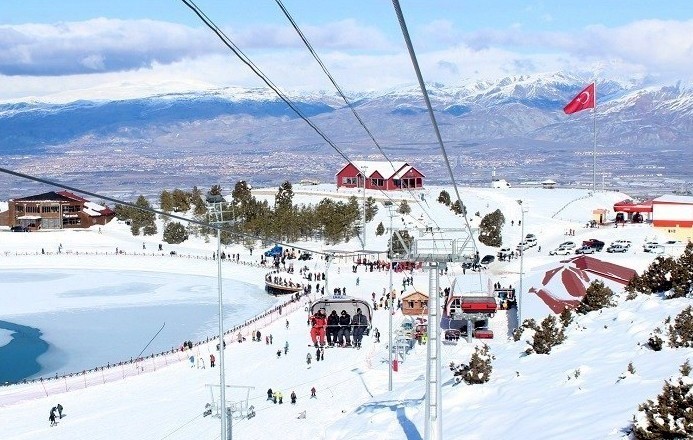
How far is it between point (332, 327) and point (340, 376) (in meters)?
3.03

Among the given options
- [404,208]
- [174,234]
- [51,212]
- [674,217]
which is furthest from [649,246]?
[51,212]

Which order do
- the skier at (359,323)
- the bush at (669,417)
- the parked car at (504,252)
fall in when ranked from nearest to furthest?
1. the bush at (669,417)
2. the skier at (359,323)
3. the parked car at (504,252)

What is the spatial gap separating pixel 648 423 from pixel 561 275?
24850mm

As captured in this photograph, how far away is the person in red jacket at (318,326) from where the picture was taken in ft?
106

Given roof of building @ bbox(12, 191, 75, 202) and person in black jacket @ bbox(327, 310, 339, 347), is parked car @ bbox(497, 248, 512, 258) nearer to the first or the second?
person in black jacket @ bbox(327, 310, 339, 347)

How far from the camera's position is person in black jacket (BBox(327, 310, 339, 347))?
32487 millimetres

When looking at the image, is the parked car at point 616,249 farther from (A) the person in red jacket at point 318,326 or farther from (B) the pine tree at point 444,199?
(B) the pine tree at point 444,199

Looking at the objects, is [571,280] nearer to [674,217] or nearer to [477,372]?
[477,372]

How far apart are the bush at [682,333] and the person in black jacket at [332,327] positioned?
1572 centimetres

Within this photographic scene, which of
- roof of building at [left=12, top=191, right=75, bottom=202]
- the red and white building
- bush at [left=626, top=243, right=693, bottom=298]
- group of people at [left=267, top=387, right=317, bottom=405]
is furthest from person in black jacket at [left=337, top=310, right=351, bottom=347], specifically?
roof of building at [left=12, top=191, right=75, bottom=202]

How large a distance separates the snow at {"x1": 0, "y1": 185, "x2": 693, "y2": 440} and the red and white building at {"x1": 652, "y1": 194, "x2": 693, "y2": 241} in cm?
172

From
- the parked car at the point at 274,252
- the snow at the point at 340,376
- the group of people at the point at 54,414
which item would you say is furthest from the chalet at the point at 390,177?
the group of people at the point at 54,414

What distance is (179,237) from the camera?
80.2m

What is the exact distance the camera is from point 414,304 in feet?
135
